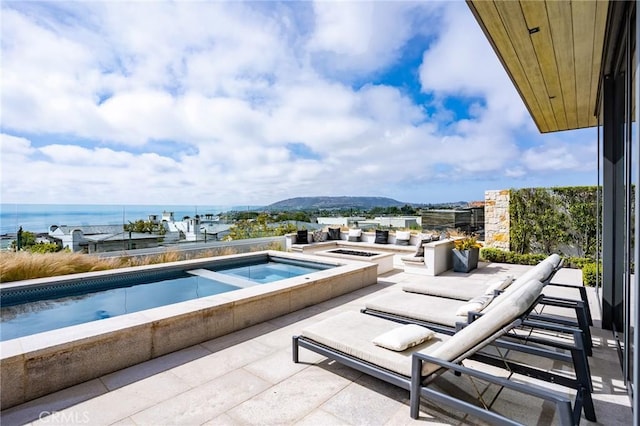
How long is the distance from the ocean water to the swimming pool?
3.73 metres

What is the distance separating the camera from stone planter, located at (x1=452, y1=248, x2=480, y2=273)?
7791 millimetres

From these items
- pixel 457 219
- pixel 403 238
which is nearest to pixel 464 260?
pixel 403 238

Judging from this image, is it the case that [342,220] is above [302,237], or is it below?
above

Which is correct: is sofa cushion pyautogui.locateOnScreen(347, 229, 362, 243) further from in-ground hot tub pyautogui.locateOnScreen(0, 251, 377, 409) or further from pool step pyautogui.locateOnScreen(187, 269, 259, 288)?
in-ground hot tub pyautogui.locateOnScreen(0, 251, 377, 409)

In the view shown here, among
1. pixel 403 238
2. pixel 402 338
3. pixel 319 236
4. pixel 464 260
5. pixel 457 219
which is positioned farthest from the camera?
pixel 457 219

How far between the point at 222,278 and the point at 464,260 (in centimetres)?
558

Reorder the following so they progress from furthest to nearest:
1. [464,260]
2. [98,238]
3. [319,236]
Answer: [319,236] < [98,238] < [464,260]

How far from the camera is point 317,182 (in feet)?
95.7

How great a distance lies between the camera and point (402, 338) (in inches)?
106

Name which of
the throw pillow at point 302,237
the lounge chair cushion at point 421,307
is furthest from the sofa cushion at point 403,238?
the lounge chair cushion at point 421,307

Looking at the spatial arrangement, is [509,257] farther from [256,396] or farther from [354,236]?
[256,396]

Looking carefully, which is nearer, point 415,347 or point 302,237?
point 415,347

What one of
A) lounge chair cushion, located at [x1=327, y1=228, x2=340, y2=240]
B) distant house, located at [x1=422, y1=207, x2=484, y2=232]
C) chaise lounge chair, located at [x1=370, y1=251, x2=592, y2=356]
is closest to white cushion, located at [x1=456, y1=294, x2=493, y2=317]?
chaise lounge chair, located at [x1=370, y1=251, x2=592, y2=356]

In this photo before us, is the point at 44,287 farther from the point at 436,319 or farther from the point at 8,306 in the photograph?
the point at 436,319
